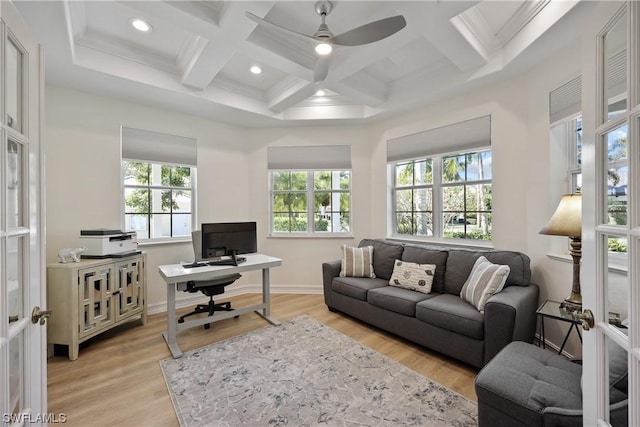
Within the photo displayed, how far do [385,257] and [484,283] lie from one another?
51.5 inches

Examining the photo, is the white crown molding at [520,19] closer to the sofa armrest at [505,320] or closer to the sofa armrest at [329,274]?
the sofa armrest at [505,320]

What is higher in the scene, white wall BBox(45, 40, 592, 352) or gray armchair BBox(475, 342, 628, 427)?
white wall BBox(45, 40, 592, 352)

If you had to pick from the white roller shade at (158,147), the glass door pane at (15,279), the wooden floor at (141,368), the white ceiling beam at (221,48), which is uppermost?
the white ceiling beam at (221,48)

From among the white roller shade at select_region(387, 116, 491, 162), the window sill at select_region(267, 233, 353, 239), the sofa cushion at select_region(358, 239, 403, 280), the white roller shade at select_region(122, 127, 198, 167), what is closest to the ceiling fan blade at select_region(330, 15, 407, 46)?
the white roller shade at select_region(387, 116, 491, 162)

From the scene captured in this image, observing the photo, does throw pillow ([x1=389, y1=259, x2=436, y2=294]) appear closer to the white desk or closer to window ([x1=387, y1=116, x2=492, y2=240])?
window ([x1=387, y1=116, x2=492, y2=240])

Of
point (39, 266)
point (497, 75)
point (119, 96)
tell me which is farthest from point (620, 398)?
point (119, 96)

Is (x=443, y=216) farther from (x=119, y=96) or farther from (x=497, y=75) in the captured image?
(x=119, y=96)

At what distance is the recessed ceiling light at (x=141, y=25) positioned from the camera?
7.92 ft

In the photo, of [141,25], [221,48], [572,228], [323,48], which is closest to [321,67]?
[323,48]

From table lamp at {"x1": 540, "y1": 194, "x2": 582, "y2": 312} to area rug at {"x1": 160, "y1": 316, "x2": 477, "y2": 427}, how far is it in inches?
44.3

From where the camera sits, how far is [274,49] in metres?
2.60

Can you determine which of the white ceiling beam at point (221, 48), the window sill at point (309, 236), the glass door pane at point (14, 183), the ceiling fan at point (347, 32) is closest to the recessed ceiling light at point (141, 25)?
the white ceiling beam at point (221, 48)

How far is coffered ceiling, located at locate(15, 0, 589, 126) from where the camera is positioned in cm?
211

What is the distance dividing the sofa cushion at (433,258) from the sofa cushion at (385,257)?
0.13 m
